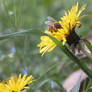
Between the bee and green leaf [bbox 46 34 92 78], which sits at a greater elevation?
the bee

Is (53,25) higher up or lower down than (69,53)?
higher up

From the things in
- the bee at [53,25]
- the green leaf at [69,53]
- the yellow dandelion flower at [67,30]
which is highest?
the bee at [53,25]

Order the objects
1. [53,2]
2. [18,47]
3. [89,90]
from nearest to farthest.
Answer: [89,90] < [18,47] < [53,2]

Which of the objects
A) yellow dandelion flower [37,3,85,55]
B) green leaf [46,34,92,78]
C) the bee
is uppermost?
the bee

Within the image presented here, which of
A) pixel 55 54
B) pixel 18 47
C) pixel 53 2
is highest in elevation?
pixel 53 2

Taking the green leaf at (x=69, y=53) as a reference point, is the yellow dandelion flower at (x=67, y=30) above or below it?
above

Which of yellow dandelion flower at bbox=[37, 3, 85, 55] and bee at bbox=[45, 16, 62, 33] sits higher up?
bee at bbox=[45, 16, 62, 33]

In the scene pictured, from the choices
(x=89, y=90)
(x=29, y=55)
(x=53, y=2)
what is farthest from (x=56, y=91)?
(x=53, y=2)

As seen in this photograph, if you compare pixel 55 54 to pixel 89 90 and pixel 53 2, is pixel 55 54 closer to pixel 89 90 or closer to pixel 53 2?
pixel 89 90

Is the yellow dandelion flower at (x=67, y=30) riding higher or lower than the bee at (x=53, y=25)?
lower

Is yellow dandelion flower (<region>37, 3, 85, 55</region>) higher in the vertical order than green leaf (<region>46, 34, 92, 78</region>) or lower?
higher

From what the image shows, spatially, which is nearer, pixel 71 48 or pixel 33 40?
pixel 71 48
